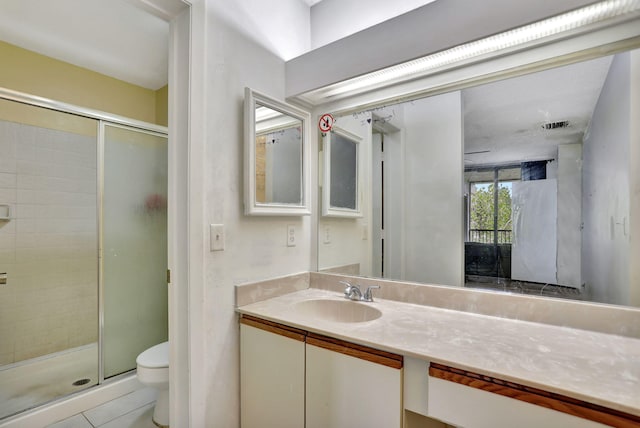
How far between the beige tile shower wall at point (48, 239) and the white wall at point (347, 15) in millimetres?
1964

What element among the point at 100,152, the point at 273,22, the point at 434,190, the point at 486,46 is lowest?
the point at 434,190

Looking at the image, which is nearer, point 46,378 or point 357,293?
point 357,293

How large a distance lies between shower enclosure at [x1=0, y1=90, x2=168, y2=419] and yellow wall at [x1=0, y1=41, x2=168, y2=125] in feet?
0.68

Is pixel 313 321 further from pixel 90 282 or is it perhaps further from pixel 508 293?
pixel 90 282

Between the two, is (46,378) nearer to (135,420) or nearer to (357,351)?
(135,420)

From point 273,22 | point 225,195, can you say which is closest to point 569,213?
point 225,195

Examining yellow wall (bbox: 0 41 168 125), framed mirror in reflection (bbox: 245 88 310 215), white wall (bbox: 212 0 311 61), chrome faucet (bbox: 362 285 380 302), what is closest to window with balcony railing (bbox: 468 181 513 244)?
chrome faucet (bbox: 362 285 380 302)

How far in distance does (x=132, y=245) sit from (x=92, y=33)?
1555 millimetres

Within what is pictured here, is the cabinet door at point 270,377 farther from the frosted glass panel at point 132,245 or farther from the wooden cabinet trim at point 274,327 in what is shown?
the frosted glass panel at point 132,245

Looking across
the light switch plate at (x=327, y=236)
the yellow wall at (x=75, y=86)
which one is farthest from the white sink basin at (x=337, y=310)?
the yellow wall at (x=75, y=86)

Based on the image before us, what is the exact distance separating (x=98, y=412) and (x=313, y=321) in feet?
5.84

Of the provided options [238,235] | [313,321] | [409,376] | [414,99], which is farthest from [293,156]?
[409,376]

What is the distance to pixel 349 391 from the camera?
1067 millimetres

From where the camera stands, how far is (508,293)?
1.29 meters
